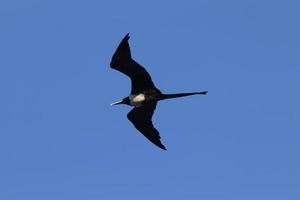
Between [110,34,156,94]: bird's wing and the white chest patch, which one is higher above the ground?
[110,34,156,94]: bird's wing

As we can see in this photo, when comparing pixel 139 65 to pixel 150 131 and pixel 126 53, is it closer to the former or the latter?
pixel 126 53

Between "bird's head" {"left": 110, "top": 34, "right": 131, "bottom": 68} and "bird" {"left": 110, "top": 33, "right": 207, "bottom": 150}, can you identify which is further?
"bird" {"left": 110, "top": 33, "right": 207, "bottom": 150}

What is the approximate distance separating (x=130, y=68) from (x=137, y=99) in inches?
53.0

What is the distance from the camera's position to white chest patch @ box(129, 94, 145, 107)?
1128 inches

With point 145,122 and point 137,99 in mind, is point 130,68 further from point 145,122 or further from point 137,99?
point 145,122

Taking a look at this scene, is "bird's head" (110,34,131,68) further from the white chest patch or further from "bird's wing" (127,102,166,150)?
"bird's wing" (127,102,166,150)

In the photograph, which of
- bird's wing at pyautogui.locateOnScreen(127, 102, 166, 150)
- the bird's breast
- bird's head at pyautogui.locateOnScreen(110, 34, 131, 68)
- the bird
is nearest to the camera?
bird's head at pyautogui.locateOnScreen(110, 34, 131, 68)

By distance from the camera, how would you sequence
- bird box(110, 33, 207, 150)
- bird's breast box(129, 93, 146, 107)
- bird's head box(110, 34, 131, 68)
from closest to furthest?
bird's head box(110, 34, 131, 68), bird box(110, 33, 207, 150), bird's breast box(129, 93, 146, 107)

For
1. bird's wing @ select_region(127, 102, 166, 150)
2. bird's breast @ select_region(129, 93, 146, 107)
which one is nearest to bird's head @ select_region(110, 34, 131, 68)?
bird's breast @ select_region(129, 93, 146, 107)

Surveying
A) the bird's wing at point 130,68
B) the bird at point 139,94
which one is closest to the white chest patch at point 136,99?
the bird at point 139,94

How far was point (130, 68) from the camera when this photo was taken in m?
27.9

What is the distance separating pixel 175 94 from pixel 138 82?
1.31 meters

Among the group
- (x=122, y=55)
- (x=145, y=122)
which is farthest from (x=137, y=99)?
(x=122, y=55)

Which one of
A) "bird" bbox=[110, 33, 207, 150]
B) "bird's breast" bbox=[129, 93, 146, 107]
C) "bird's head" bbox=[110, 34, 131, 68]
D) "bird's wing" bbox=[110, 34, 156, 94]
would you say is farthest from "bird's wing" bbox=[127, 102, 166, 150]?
"bird's head" bbox=[110, 34, 131, 68]
